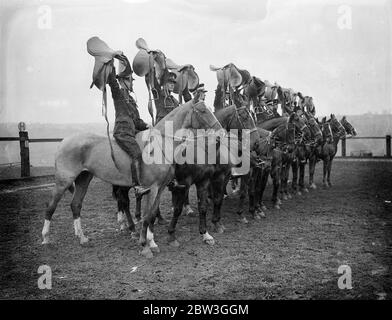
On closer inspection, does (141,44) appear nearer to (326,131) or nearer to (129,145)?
(129,145)

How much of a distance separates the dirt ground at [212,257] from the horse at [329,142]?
4232 millimetres

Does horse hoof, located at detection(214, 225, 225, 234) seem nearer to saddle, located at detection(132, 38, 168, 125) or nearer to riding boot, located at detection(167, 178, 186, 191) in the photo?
riding boot, located at detection(167, 178, 186, 191)

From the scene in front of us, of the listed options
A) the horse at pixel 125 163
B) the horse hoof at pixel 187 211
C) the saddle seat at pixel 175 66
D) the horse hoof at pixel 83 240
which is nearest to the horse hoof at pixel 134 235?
the horse at pixel 125 163

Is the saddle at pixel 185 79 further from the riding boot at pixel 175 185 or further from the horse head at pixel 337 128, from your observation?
the horse head at pixel 337 128

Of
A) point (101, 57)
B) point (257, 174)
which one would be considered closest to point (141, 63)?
point (101, 57)

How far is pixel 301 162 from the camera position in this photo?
41.9 feet

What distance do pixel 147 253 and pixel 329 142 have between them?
10.4 meters

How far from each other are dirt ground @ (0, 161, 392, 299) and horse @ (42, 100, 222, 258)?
57cm

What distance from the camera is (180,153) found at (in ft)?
21.0

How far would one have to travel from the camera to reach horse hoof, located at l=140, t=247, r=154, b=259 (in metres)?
5.95

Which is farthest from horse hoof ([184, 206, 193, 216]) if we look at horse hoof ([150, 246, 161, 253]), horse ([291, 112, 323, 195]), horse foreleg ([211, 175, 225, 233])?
horse ([291, 112, 323, 195])

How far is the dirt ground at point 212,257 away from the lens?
4.67 meters
